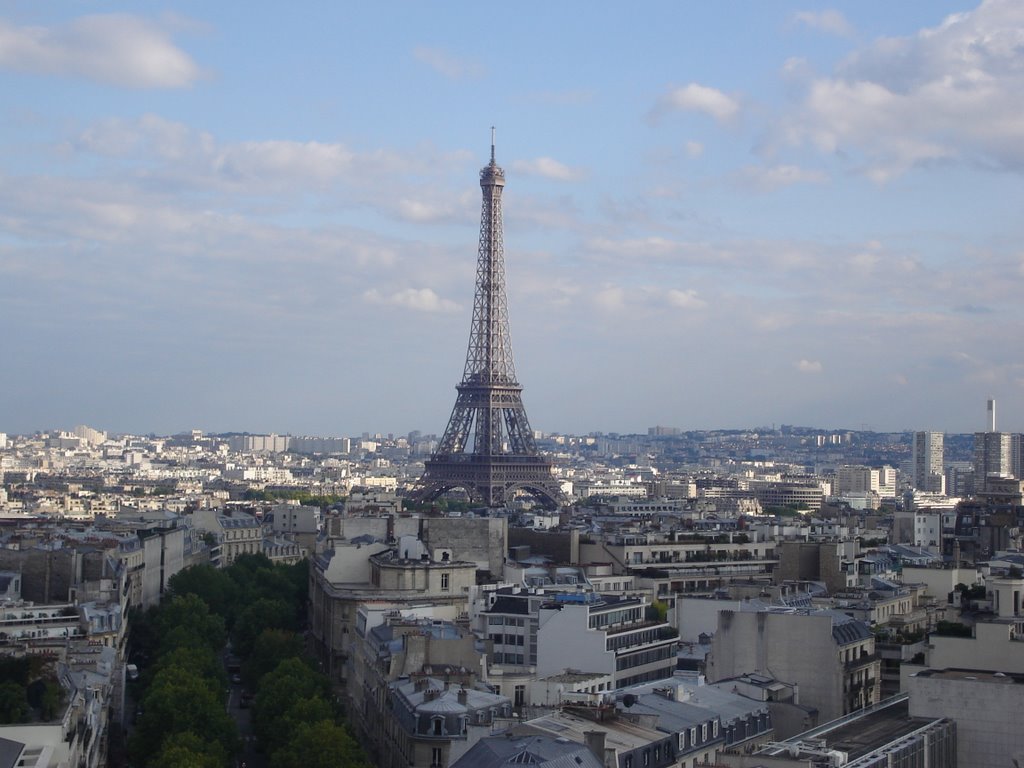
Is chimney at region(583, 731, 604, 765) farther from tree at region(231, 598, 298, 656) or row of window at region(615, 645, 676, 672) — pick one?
tree at region(231, 598, 298, 656)

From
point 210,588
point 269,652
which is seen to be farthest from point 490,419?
point 269,652

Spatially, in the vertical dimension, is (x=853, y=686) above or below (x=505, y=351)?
below

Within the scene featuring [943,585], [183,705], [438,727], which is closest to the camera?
[438,727]

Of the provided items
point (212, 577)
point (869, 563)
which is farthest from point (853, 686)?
point (212, 577)

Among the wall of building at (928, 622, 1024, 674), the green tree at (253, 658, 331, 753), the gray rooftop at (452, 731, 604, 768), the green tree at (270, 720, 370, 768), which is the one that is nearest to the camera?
the gray rooftop at (452, 731, 604, 768)

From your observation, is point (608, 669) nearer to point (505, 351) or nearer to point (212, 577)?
point (212, 577)

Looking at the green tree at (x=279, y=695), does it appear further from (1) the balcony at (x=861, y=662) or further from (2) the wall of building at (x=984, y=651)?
(2) the wall of building at (x=984, y=651)

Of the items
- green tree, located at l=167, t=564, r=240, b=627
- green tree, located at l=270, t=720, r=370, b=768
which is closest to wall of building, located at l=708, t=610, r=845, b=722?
green tree, located at l=270, t=720, r=370, b=768

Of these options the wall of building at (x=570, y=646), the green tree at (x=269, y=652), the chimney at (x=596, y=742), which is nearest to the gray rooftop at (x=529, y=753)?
the chimney at (x=596, y=742)
